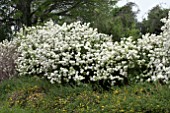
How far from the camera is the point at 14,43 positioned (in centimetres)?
1195

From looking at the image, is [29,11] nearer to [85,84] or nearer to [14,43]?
[14,43]

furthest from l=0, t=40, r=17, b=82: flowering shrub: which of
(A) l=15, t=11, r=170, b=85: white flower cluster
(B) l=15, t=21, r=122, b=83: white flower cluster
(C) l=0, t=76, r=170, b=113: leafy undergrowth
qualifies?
(C) l=0, t=76, r=170, b=113: leafy undergrowth

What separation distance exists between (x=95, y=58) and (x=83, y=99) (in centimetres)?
144

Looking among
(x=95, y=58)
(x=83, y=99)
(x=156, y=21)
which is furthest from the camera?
(x=156, y=21)

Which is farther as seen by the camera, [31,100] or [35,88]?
[35,88]

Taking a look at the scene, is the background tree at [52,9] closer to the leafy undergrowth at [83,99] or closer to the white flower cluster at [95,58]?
the white flower cluster at [95,58]

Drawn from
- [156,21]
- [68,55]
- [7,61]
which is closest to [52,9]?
[156,21]

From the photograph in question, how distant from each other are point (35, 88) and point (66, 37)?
5.04ft

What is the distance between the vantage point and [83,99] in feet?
24.5

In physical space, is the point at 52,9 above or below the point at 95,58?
above

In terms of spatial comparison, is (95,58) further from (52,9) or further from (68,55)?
(52,9)

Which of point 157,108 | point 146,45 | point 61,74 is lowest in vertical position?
point 157,108

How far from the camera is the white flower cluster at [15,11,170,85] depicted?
805cm

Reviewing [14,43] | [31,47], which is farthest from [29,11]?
[31,47]
